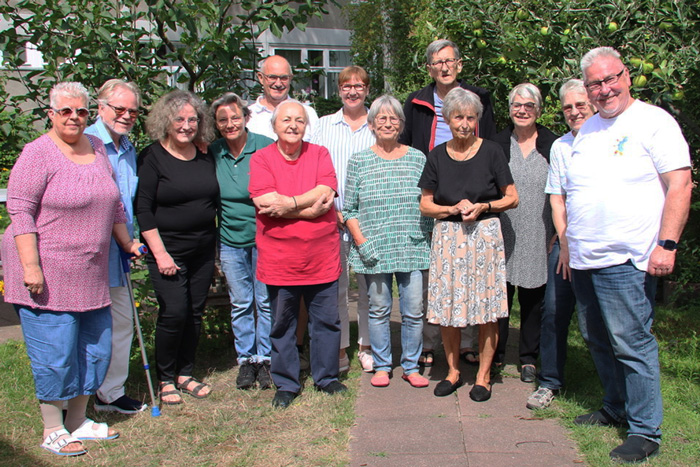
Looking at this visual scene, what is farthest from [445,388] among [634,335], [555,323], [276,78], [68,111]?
[68,111]

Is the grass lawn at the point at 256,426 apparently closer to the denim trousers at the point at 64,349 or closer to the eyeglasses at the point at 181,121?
the denim trousers at the point at 64,349

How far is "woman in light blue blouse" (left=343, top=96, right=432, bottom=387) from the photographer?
4582mm

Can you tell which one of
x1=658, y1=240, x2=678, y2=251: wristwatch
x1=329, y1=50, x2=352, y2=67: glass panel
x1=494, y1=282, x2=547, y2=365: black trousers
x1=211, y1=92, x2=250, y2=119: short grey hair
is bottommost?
x1=494, y1=282, x2=547, y2=365: black trousers

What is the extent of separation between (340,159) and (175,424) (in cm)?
214

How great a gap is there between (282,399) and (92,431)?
1.16 m

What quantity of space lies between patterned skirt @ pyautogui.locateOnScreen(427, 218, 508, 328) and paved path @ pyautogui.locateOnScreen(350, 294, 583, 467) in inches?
22.0

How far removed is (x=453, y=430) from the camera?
3.99 meters

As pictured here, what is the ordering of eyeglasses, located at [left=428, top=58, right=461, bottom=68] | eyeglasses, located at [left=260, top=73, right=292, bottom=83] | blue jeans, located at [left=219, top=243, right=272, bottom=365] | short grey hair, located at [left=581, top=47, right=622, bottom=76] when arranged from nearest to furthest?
short grey hair, located at [left=581, top=47, right=622, bottom=76]
blue jeans, located at [left=219, top=243, right=272, bottom=365]
eyeglasses, located at [left=428, top=58, right=461, bottom=68]
eyeglasses, located at [left=260, top=73, right=292, bottom=83]

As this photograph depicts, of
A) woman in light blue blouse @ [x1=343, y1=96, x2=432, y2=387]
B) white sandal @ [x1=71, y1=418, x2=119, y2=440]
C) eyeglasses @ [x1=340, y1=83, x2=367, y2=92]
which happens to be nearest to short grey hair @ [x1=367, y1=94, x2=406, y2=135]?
woman in light blue blouse @ [x1=343, y1=96, x2=432, y2=387]

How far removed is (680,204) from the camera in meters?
3.22

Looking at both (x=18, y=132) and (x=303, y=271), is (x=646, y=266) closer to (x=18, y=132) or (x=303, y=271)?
(x=303, y=271)

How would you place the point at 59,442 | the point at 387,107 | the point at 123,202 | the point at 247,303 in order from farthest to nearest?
the point at 247,303 → the point at 387,107 → the point at 123,202 → the point at 59,442

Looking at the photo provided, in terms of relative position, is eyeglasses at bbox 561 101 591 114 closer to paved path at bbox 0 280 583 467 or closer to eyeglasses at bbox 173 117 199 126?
paved path at bbox 0 280 583 467

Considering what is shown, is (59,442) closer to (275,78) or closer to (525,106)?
(275,78)
